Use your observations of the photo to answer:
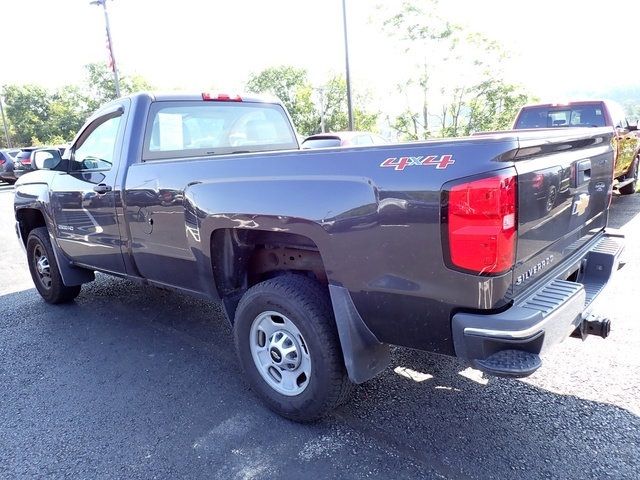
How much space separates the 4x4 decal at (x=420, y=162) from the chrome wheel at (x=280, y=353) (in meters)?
1.08

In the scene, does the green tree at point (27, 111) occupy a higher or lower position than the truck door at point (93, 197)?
higher

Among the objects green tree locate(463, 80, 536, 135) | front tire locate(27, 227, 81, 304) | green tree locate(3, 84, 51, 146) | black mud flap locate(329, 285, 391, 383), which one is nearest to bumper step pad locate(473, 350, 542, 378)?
black mud flap locate(329, 285, 391, 383)

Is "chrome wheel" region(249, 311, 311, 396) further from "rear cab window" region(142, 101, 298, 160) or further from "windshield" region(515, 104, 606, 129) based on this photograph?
"windshield" region(515, 104, 606, 129)

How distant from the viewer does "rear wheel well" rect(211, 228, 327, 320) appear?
2.88m

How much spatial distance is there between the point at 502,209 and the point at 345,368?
1229mm

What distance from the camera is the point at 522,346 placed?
2.04 m

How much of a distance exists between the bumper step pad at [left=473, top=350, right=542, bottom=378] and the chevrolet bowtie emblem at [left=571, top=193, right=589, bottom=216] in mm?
1027

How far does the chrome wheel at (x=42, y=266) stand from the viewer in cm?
519

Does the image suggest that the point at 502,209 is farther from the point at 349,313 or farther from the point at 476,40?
the point at 476,40

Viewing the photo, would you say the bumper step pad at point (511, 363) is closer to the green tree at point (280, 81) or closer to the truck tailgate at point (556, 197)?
the truck tailgate at point (556, 197)

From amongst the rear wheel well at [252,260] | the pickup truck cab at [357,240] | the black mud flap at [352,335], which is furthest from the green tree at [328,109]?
the black mud flap at [352,335]

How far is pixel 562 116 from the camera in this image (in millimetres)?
8719

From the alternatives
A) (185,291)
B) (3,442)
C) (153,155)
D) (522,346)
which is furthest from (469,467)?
(153,155)

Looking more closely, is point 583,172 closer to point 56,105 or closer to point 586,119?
point 586,119
